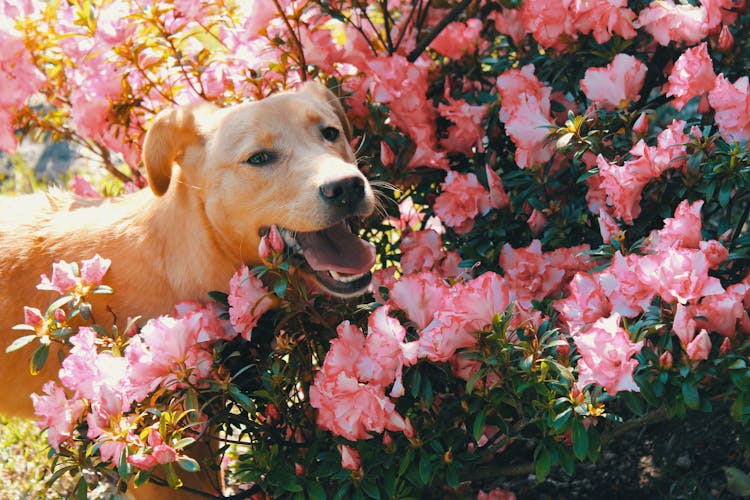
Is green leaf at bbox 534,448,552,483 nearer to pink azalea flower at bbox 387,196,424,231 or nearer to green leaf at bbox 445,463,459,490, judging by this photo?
green leaf at bbox 445,463,459,490

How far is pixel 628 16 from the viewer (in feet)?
10.5


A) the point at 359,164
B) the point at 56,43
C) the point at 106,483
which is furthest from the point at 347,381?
the point at 56,43

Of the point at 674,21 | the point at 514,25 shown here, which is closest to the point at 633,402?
the point at 674,21

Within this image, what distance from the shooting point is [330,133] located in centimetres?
335

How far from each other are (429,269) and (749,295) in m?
1.18

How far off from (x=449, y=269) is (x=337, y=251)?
0.44m

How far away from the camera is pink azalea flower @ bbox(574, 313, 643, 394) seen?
7.32 ft

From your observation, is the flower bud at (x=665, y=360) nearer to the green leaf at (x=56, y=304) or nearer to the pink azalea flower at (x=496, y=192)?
the pink azalea flower at (x=496, y=192)

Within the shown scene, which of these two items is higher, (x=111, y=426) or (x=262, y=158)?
(x=262, y=158)

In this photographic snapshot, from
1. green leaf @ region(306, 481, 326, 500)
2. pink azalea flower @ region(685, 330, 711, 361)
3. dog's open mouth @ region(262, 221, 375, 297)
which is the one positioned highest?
pink azalea flower @ region(685, 330, 711, 361)

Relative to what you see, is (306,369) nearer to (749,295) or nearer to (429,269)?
(429,269)

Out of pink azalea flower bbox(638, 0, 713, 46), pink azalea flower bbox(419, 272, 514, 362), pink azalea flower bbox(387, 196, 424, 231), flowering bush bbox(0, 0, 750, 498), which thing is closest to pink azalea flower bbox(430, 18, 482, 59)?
flowering bush bbox(0, 0, 750, 498)

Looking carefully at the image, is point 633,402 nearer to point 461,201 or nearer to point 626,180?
point 626,180

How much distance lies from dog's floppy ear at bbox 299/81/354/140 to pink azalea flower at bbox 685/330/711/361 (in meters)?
1.73
